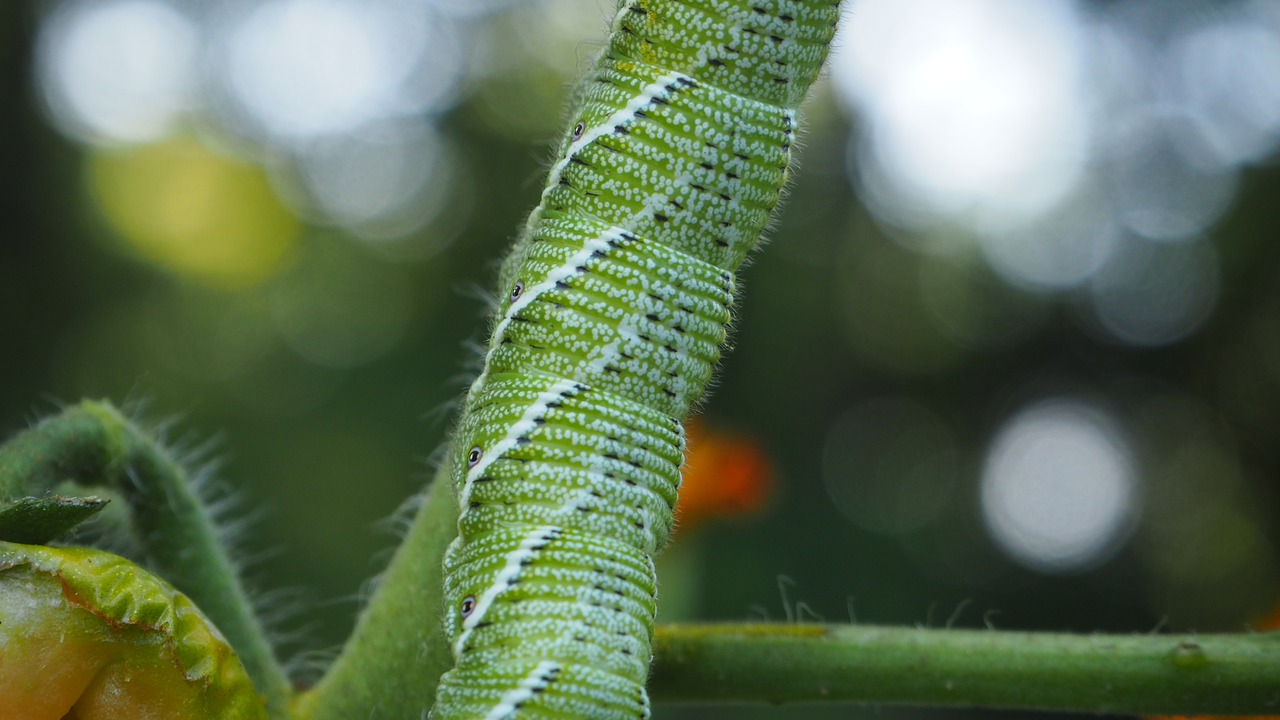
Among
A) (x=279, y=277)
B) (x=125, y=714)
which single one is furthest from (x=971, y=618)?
(x=125, y=714)

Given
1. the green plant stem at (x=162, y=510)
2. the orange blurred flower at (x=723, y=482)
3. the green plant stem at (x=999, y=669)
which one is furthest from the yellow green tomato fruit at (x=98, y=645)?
the orange blurred flower at (x=723, y=482)

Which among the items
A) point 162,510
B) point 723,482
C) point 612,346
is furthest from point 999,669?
point 723,482

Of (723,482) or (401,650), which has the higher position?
(401,650)

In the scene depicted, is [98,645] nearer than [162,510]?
Yes

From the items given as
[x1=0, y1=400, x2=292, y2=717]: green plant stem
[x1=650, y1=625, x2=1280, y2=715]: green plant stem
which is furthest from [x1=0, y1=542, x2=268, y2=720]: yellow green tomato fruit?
[x1=650, y1=625, x2=1280, y2=715]: green plant stem

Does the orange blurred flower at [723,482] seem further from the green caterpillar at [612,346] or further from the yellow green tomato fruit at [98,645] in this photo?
the yellow green tomato fruit at [98,645]

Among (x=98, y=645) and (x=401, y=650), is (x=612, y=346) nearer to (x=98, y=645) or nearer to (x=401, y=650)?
(x=401, y=650)

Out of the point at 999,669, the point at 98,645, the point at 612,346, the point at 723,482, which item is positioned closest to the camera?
the point at 98,645
